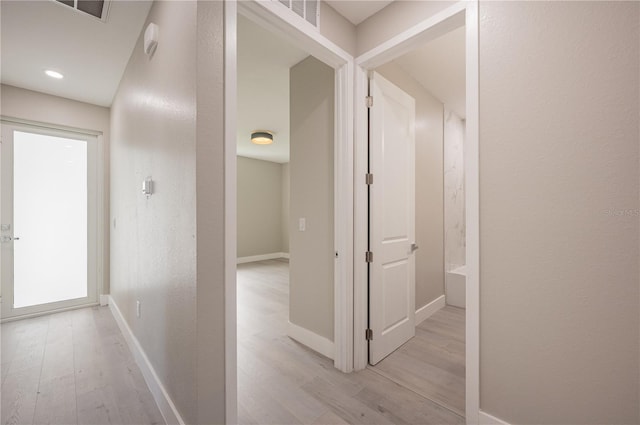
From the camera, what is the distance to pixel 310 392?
6.06ft

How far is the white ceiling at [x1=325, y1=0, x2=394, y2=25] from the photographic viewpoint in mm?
1933

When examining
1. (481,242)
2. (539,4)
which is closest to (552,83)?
(539,4)

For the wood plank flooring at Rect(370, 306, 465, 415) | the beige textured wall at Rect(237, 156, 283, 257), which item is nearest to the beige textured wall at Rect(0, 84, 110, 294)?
the beige textured wall at Rect(237, 156, 283, 257)

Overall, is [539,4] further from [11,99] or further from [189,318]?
[11,99]

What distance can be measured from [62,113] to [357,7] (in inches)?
148

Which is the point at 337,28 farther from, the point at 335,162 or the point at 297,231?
the point at 297,231

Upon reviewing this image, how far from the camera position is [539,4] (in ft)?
4.05

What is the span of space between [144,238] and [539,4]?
2.68 m

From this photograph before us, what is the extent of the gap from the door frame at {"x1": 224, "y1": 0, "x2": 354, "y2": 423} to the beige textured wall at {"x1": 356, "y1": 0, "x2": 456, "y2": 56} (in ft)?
0.67

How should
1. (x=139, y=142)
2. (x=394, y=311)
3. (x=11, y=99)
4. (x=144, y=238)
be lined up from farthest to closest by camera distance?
(x=11, y=99), (x=394, y=311), (x=139, y=142), (x=144, y=238)

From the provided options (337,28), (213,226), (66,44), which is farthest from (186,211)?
(66,44)

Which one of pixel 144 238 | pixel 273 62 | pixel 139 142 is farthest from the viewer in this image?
pixel 273 62

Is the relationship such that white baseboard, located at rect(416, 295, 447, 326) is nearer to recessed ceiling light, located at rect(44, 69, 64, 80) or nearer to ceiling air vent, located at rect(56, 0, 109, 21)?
ceiling air vent, located at rect(56, 0, 109, 21)

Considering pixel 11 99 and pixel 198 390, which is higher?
pixel 11 99
